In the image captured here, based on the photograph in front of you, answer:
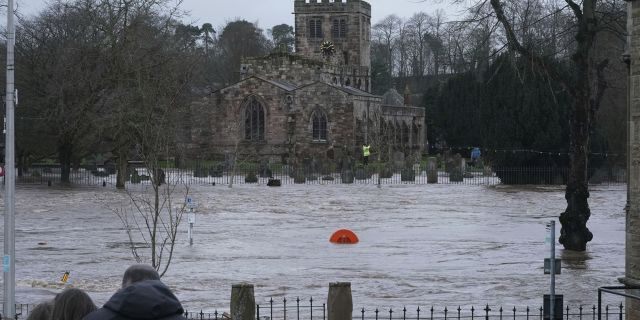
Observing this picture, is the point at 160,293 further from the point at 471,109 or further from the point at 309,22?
the point at 309,22

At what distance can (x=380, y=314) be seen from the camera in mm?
18734

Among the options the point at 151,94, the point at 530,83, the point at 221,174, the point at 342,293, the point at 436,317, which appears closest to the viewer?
the point at 342,293

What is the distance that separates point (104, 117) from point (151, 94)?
298 cm

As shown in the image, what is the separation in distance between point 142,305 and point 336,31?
99.6m

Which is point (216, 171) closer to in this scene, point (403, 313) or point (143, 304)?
point (403, 313)

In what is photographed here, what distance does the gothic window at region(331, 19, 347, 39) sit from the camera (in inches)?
4146

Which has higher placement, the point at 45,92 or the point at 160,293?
the point at 45,92

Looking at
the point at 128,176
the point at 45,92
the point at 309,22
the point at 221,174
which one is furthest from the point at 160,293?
the point at 309,22

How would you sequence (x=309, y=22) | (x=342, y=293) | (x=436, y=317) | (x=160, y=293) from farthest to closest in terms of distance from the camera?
1. (x=309, y=22)
2. (x=436, y=317)
3. (x=342, y=293)
4. (x=160, y=293)

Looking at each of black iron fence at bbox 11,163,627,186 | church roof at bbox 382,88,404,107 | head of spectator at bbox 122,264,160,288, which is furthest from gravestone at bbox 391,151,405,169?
head of spectator at bbox 122,264,160,288

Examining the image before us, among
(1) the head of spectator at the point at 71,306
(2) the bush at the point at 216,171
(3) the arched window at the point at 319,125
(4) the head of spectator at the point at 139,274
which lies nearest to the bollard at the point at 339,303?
(4) the head of spectator at the point at 139,274

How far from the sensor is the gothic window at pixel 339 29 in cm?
10531

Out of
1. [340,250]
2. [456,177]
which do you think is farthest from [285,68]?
[340,250]

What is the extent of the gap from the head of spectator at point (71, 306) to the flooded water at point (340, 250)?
1225 centimetres
